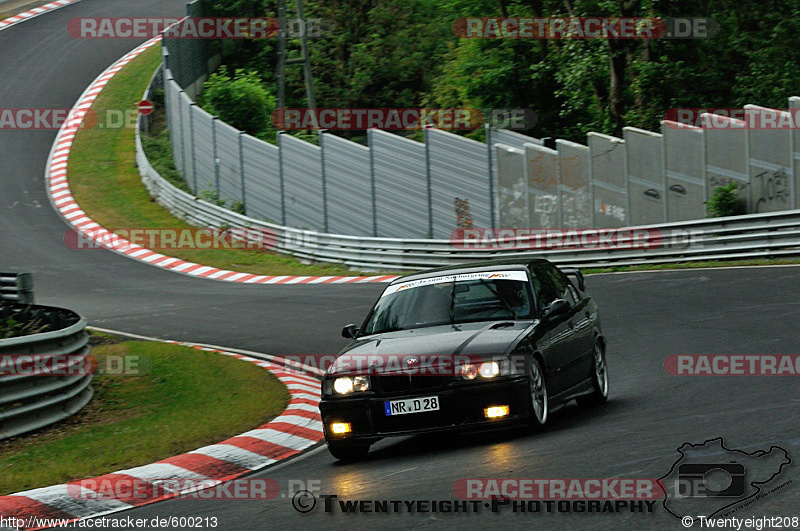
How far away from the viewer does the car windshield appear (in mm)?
10484

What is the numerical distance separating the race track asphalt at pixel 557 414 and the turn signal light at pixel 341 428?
289 mm

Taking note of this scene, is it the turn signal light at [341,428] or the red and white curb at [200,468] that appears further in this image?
the turn signal light at [341,428]

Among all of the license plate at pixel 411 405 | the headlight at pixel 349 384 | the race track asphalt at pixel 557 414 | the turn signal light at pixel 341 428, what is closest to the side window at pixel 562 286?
the race track asphalt at pixel 557 414

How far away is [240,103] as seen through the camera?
145ft

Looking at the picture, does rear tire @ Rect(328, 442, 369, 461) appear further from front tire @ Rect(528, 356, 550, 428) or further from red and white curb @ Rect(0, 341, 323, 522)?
front tire @ Rect(528, 356, 550, 428)

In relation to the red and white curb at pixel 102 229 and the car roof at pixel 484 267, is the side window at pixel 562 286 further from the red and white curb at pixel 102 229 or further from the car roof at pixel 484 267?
the red and white curb at pixel 102 229

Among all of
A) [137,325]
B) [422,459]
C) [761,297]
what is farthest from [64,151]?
[422,459]

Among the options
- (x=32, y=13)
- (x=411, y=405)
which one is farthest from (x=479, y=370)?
(x=32, y=13)

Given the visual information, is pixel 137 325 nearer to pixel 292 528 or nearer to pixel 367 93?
pixel 292 528

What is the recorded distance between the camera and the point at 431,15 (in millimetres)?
55219

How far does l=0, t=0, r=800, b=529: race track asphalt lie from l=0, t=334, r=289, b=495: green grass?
5.27 feet

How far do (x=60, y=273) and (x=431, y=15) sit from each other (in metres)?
29.1

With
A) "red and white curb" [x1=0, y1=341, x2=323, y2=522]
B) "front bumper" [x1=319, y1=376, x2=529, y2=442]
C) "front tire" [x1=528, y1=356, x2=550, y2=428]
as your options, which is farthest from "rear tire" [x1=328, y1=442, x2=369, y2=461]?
"front tire" [x1=528, y1=356, x2=550, y2=428]

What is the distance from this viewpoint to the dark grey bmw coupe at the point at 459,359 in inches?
368
